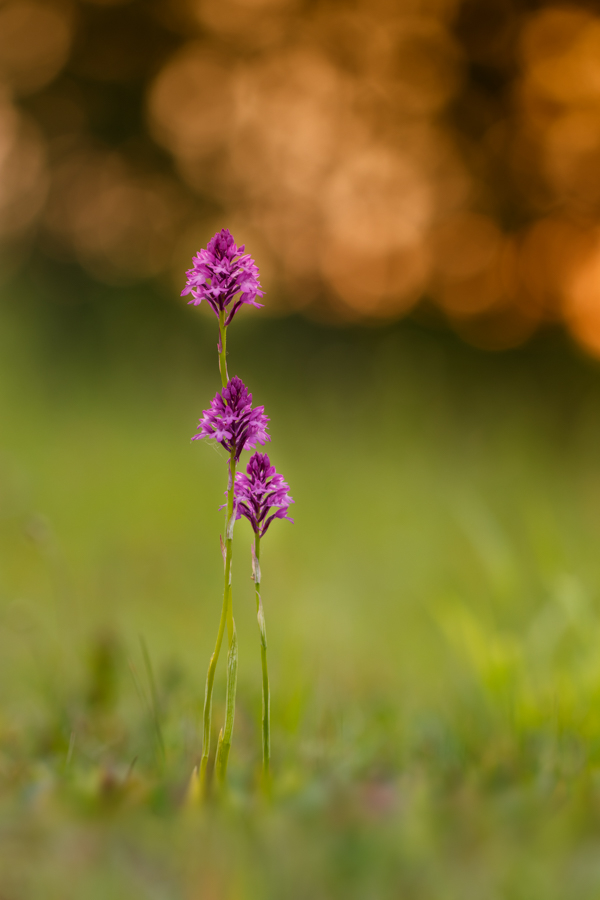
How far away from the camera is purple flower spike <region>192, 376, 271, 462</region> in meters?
1.21

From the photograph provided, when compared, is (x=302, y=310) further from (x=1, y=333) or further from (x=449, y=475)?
(x=449, y=475)

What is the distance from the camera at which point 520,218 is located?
890 centimetres

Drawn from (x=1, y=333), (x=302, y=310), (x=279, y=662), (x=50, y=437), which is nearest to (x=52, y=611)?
(x=279, y=662)

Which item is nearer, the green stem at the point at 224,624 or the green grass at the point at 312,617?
the green grass at the point at 312,617

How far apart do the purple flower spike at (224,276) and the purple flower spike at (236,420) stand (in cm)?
12

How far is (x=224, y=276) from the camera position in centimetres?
124

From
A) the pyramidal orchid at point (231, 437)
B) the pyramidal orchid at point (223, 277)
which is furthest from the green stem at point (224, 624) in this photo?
the pyramidal orchid at point (223, 277)

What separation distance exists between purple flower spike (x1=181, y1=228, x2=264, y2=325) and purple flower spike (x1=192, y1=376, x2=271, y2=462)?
120 millimetres

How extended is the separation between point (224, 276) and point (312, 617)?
2.05 metres

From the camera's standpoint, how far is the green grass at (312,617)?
0.97 metres

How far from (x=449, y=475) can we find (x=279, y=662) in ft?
9.10

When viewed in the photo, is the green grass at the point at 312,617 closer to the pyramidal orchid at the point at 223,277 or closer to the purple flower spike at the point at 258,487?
the purple flower spike at the point at 258,487

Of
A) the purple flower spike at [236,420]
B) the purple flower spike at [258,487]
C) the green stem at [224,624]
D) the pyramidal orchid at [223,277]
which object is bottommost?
the green stem at [224,624]

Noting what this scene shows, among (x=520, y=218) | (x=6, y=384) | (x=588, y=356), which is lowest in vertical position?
(x=6, y=384)
